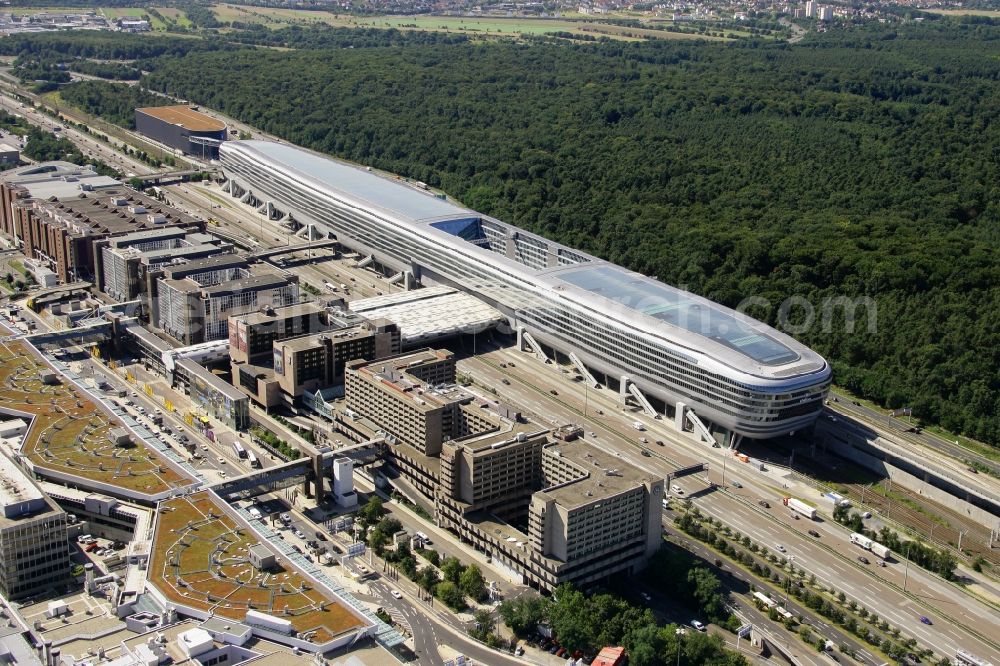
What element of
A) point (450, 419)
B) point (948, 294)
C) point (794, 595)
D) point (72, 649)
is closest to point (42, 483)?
point (72, 649)

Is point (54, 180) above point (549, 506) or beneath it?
above

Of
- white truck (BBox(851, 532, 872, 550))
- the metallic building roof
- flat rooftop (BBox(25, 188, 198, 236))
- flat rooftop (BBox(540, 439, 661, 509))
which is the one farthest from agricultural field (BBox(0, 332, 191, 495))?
white truck (BBox(851, 532, 872, 550))

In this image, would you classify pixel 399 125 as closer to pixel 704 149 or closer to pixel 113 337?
pixel 704 149

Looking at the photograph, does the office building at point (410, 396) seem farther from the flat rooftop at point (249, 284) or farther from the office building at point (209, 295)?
the flat rooftop at point (249, 284)

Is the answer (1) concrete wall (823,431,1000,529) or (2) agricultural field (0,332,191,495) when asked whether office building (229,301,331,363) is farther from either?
(1) concrete wall (823,431,1000,529)

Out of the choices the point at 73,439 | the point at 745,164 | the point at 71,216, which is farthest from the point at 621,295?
the point at 745,164

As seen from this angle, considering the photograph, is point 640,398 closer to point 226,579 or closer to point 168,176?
point 226,579
